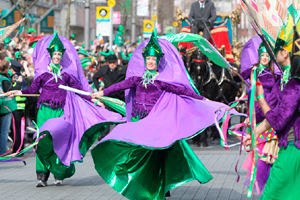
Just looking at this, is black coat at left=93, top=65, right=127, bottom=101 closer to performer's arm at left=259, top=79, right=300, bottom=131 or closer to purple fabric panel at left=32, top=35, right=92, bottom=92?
purple fabric panel at left=32, top=35, right=92, bottom=92

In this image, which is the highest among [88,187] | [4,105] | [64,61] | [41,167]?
[64,61]

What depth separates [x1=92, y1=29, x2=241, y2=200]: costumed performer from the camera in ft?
20.4

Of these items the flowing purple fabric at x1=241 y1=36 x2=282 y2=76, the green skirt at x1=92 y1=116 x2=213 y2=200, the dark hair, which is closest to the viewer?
the green skirt at x1=92 y1=116 x2=213 y2=200

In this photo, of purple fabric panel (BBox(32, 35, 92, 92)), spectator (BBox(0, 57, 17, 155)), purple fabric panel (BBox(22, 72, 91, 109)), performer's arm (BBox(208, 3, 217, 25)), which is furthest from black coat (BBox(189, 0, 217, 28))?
purple fabric panel (BBox(22, 72, 91, 109))

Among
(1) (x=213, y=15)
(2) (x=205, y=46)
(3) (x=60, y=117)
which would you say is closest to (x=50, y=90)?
(3) (x=60, y=117)

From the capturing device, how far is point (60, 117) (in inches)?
316

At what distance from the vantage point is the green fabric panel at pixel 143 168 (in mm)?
6375

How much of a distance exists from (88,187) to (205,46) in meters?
2.73

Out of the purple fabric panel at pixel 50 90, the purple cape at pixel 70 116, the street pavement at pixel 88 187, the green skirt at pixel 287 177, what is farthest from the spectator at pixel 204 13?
the green skirt at pixel 287 177

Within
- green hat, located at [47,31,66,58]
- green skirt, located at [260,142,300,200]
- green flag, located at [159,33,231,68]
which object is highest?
green flag, located at [159,33,231,68]

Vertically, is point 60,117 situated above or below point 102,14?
below

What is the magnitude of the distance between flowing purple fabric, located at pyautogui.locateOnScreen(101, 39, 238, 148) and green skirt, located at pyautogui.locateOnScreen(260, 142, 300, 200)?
161cm

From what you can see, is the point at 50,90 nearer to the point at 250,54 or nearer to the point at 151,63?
the point at 151,63

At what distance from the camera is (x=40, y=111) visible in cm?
807
